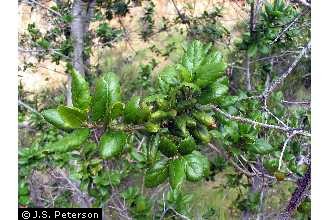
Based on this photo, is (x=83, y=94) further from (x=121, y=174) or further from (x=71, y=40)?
(x=71, y=40)

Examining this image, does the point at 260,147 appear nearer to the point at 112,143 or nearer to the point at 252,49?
the point at 112,143

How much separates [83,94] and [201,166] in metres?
0.32

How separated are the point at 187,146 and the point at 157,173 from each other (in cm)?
12

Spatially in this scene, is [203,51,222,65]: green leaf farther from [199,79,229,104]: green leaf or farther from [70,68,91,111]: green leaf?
[70,68,91,111]: green leaf

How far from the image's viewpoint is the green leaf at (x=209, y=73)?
3.30ft

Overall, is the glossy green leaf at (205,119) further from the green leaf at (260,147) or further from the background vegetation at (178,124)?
the green leaf at (260,147)

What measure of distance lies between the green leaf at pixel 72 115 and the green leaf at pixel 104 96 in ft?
0.08

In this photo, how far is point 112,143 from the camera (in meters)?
0.97

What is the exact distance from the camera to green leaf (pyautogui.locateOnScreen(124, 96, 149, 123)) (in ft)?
3.15

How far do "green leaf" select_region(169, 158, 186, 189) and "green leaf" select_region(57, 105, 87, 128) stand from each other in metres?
0.24

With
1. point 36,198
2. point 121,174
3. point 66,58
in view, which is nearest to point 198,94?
point 121,174

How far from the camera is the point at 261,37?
6.14ft

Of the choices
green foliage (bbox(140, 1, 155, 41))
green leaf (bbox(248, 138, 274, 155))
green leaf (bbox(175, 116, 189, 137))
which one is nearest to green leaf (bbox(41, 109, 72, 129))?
green leaf (bbox(175, 116, 189, 137))

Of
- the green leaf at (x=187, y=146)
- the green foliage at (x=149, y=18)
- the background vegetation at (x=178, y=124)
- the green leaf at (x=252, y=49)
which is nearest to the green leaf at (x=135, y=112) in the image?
the background vegetation at (x=178, y=124)
